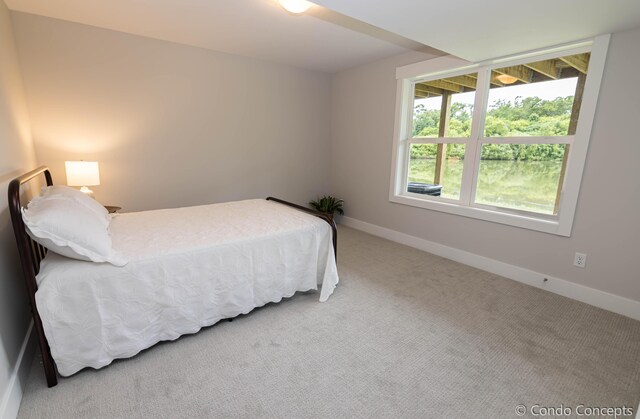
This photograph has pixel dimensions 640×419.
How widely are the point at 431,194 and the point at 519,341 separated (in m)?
2.04

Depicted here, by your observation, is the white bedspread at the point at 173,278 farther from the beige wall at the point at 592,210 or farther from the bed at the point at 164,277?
the beige wall at the point at 592,210

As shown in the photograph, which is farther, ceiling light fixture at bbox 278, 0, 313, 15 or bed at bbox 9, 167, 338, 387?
ceiling light fixture at bbox 278, 0, 313, 15

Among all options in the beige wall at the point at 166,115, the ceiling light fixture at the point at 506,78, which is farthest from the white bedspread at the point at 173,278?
the ceiling light fixture at the point at 506,78

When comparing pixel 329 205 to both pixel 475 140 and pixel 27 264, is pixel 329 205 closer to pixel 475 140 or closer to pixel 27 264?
pixel 475 140

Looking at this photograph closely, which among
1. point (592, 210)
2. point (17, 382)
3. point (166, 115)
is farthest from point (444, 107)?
point (17, 382)

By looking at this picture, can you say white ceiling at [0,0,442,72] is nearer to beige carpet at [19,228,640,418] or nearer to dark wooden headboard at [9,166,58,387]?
dark wooden headboard at [9,166,58,387]

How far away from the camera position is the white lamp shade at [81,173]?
104 inches

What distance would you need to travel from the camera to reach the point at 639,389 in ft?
5.11

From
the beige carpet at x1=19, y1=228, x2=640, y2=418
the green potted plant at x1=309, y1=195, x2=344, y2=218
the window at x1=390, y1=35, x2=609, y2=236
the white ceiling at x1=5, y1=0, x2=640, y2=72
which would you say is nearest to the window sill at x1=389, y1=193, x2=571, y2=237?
the window at x1=390, y1=35, x2=609, y2=236

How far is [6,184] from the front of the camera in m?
1.72

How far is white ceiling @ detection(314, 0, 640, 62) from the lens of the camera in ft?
5.68

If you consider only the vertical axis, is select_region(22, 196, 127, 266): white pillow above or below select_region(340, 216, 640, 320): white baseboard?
above

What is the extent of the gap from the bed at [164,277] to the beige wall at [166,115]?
1023 mm

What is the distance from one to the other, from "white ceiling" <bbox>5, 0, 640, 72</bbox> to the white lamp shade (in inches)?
52.1
